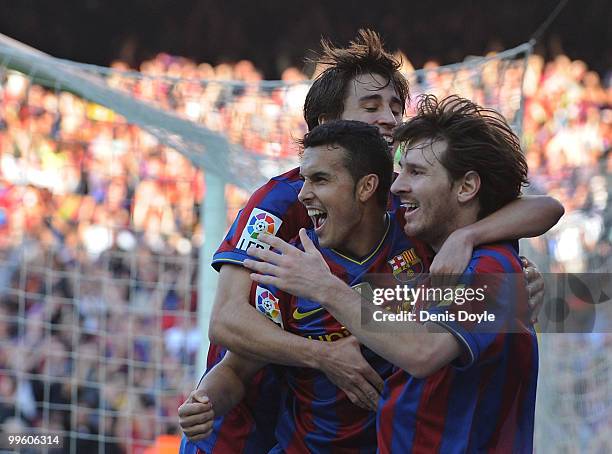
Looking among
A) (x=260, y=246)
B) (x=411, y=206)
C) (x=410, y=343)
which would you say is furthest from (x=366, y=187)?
(x=410, y=343)

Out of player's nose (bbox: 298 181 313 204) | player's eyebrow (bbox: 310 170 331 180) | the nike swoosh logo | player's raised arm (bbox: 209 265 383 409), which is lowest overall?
player's raised arm (bbox: 209 265 383 409)

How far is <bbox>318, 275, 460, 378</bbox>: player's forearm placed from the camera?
234cm

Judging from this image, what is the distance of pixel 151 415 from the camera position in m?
6.43

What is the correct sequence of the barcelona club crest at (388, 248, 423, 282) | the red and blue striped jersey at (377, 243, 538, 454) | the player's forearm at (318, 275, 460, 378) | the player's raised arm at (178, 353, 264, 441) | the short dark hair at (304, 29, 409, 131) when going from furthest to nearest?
the short dark hair at (304, 29, 409, 131), the player's raised arm at (178, 353, 264, 441), the barcelona club crest at (388, 248, 423, 282), the red and blue striped jersey at (377, 243, 538, 454), the player's forearm at (318, 275, 460, 378)

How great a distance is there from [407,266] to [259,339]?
16.0 inches

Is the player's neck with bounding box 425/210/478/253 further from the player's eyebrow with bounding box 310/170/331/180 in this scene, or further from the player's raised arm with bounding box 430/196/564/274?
the player's eyebrow with bounding box 310/170/331/180

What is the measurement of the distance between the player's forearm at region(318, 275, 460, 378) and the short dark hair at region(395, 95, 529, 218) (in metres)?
0.40

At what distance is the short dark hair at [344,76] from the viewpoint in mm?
3244

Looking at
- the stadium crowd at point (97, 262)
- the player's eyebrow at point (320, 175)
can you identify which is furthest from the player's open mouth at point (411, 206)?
the stadium crowd at point (97, 262)

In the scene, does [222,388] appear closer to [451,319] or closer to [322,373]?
[322,373]

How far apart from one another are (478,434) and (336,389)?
419 millimetres

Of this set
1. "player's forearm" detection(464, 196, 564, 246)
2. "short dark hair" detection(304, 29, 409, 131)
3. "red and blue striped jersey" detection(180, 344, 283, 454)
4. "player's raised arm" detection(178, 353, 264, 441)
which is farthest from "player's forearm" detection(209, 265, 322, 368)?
"short dark hair" detection(304, 29, 409, 131)

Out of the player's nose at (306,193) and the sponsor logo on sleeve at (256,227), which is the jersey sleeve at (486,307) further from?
the sponsor logo on sleeve at (256,227)

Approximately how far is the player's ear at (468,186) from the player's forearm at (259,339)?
486mm
